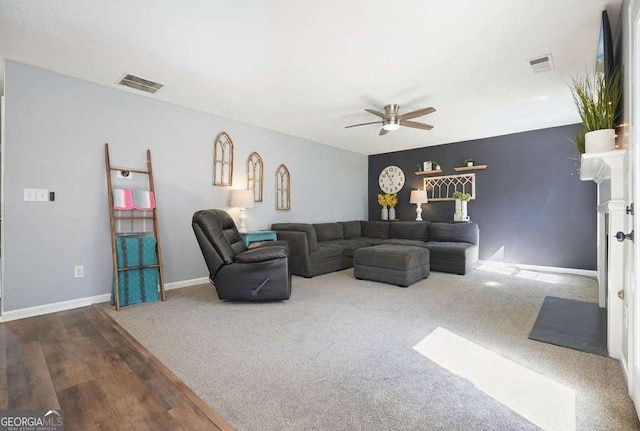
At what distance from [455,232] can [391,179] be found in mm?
2140

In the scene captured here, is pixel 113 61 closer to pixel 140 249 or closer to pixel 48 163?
pixel 48 163

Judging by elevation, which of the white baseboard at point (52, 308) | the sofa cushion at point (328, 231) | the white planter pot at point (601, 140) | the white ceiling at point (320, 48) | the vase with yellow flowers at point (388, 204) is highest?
the white ceiling at point (320, 48)

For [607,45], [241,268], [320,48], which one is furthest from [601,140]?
[241,268]

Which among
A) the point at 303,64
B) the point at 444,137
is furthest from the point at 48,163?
the point at 444,137

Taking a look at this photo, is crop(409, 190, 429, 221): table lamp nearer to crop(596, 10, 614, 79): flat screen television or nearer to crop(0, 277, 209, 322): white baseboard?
crop(596, 10, 614, 79): flat screen television

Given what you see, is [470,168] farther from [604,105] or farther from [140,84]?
[140,84]

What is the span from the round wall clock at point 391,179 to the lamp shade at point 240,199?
3776 millimetres

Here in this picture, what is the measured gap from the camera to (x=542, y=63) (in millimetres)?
2869

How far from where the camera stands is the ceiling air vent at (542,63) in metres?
2.78

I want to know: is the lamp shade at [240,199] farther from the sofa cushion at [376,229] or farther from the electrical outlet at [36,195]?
the sofa cushion at [376,229]

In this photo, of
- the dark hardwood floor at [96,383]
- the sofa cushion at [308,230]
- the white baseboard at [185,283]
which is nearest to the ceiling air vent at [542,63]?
the sofa cushion at [308,230]

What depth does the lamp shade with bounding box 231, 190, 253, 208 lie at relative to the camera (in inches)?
172

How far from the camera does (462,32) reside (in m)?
2.38

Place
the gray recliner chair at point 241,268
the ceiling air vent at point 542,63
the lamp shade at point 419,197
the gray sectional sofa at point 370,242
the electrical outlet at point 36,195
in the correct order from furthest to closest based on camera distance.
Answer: the lamp shade at point 419,197 < the gray sectional sofa at point 370,242 < the gray recliner chair at point 241,268 < the electrical outlet at point 36,195 < the ceiling air vent at point 542,63
